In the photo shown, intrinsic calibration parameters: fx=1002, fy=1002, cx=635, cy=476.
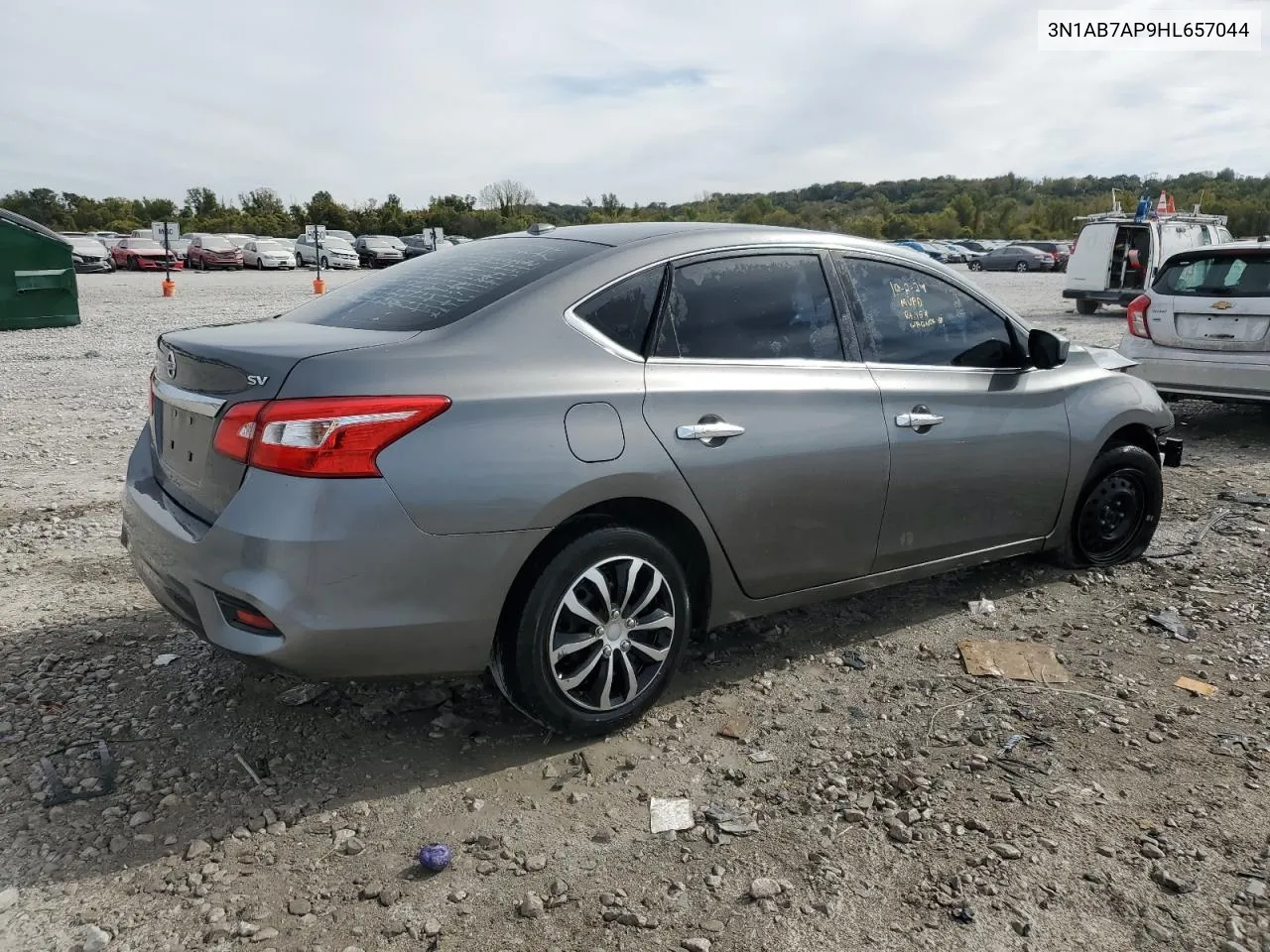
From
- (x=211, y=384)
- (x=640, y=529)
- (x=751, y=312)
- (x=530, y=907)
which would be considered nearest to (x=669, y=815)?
(x=530, y=907)

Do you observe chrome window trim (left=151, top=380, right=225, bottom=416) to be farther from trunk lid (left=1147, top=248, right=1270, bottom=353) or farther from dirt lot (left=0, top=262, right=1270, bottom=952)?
trunk lid (left=1147, top=248, right=1270, bottom=353)

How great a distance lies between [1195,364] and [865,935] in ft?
23.6

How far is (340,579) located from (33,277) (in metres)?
16.7

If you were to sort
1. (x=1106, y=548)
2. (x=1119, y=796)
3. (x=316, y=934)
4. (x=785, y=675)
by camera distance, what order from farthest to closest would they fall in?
(x=1106, y=548)
(x=785, y=675)
(x=1119, y=796)
(x=316, y=934)

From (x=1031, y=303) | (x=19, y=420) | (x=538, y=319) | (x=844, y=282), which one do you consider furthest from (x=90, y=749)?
(x=1031, y=303)

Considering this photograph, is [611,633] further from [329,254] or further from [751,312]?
[329,254]

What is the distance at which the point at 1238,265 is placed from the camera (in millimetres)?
8031

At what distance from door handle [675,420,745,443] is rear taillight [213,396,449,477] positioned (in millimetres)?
904

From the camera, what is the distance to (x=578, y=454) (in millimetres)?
3016

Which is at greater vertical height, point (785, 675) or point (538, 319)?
point (538, 319)

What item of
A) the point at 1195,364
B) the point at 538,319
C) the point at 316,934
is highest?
the point at 538,319

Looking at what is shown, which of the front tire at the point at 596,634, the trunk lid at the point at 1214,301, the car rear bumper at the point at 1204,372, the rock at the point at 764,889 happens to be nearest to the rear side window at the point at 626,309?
the front tire at the point at 596,634

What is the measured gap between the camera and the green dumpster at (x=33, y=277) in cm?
1581

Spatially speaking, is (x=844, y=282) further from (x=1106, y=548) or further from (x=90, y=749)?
(x=90, y=749)
